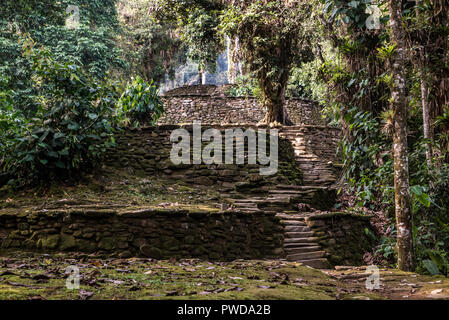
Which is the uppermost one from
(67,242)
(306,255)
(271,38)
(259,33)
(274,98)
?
(259,33)

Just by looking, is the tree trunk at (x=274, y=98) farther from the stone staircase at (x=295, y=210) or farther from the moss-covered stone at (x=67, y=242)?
the moss-covered stone at (x=67, y=242)

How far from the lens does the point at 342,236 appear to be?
6.76 meters

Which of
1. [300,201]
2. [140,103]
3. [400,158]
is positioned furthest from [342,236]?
[140,103]

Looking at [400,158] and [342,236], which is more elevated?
[400,158]

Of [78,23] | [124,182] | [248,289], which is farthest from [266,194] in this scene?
[78,23]

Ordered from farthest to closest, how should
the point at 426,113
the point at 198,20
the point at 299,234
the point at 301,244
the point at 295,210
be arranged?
the point at 198,20 < the point at 295,210 < the point at 299,234 < the point at 301,244 < the point at 426,113

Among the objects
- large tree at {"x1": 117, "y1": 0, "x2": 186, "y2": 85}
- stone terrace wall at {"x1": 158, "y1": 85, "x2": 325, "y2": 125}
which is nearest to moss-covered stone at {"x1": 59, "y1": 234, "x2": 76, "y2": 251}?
stone terrace wall at {"x1": 158, "y1": 85, "x2": 325, "y2": 125}

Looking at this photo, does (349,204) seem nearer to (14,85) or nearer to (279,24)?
(279,24)

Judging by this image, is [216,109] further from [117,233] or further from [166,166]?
[117,233]

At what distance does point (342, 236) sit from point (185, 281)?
436 centimetres

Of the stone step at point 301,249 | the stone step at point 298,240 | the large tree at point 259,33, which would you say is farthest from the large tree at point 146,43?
the stone step at point 301,249

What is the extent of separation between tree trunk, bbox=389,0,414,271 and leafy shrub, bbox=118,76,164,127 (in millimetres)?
6460

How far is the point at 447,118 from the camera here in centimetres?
475

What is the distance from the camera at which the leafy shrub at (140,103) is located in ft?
31.1
